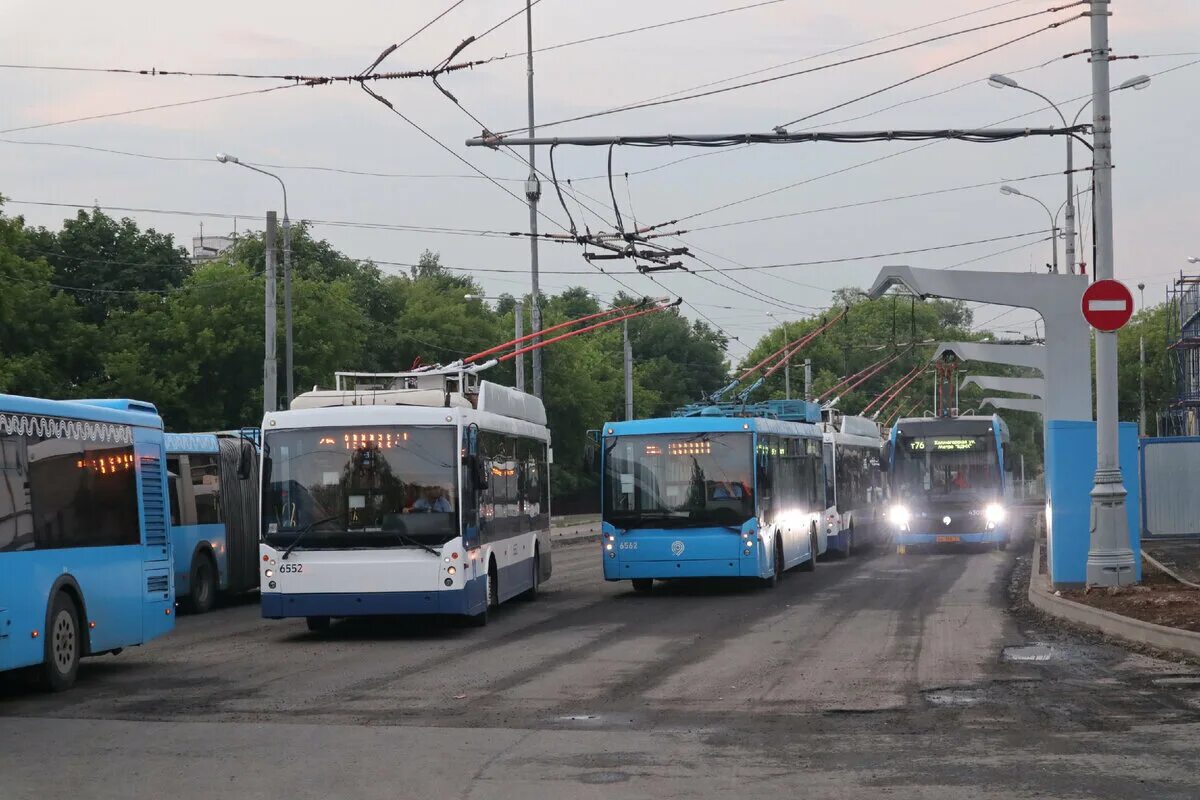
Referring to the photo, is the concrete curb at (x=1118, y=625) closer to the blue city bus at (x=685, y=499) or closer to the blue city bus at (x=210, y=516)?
the blue city bus at (x=685, y=499)

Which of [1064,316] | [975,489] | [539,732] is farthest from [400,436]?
[975,489]

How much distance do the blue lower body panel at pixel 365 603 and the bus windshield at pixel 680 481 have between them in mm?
6571

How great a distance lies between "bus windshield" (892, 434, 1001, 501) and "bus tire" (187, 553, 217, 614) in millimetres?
20891

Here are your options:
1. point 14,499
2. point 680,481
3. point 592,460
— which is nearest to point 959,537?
point 680,481

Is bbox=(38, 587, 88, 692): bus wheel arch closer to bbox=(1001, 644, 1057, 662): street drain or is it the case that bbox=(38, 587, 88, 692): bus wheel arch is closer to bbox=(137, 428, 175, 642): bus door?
bbox=(137, 428, 175, 642): bus door

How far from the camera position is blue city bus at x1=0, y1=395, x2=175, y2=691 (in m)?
13.0

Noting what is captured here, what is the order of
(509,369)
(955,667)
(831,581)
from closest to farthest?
(955,667) → (831,581) → (509,369)

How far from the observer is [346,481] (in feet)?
60.4

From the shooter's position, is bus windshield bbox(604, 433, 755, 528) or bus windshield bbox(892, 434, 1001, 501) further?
bus windshield bbox(892, 434, 1001, 501)

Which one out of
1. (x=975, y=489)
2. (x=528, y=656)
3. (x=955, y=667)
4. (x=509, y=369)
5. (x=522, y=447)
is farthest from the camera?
(x=509, y=369)

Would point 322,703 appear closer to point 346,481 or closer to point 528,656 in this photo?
point 528,656

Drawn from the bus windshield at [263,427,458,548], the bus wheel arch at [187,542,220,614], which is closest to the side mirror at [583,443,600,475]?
the bus wheel arch at [187,542,220,614]

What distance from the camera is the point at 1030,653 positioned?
615 inches

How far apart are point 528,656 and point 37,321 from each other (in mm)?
37922
